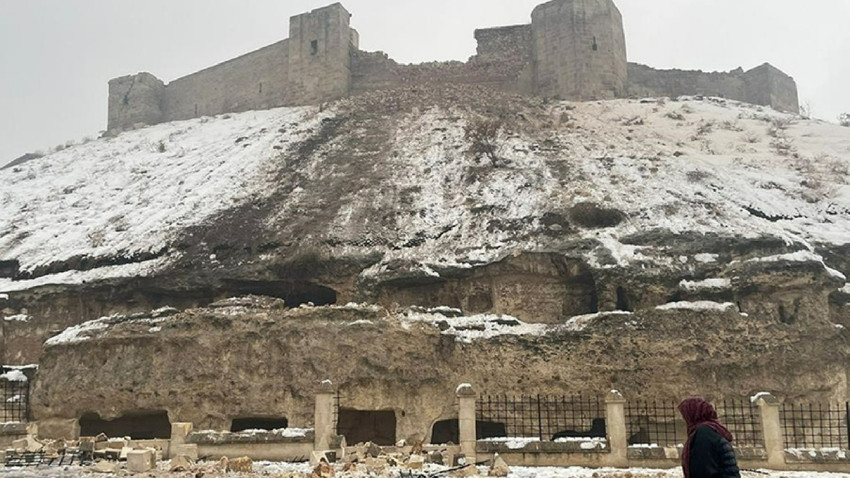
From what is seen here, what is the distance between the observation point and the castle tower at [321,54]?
41.0 meters

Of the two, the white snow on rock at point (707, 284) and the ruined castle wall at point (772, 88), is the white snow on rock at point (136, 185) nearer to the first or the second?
the white snow on rock at point (707, 284)

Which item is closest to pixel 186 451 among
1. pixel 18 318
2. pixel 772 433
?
pixel 772 433

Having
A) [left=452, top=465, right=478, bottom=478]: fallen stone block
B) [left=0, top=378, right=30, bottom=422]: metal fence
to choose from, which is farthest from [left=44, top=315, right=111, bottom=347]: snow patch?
[left=452, top=465, right=478, bottom=478]: fallen stone block

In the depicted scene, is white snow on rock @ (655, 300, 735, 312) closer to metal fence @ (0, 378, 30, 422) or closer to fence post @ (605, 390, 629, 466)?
fence post @ (605, 390, 629, 466)

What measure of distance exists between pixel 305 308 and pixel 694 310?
10.3 m

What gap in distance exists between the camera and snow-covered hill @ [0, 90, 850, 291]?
23609 millimetres

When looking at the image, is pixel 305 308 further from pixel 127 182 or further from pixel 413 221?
pixel 127 182

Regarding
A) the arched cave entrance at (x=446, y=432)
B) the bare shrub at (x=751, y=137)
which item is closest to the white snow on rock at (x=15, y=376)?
the arched cave entrance at (x=446, y=432)

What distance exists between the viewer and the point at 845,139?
32.6 metres

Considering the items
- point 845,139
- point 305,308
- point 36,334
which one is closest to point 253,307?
point 305,308

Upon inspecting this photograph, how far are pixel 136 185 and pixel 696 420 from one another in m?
31.3

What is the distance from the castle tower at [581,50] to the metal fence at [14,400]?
27.5 meters

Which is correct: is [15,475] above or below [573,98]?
below

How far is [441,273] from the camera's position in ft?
73.5
